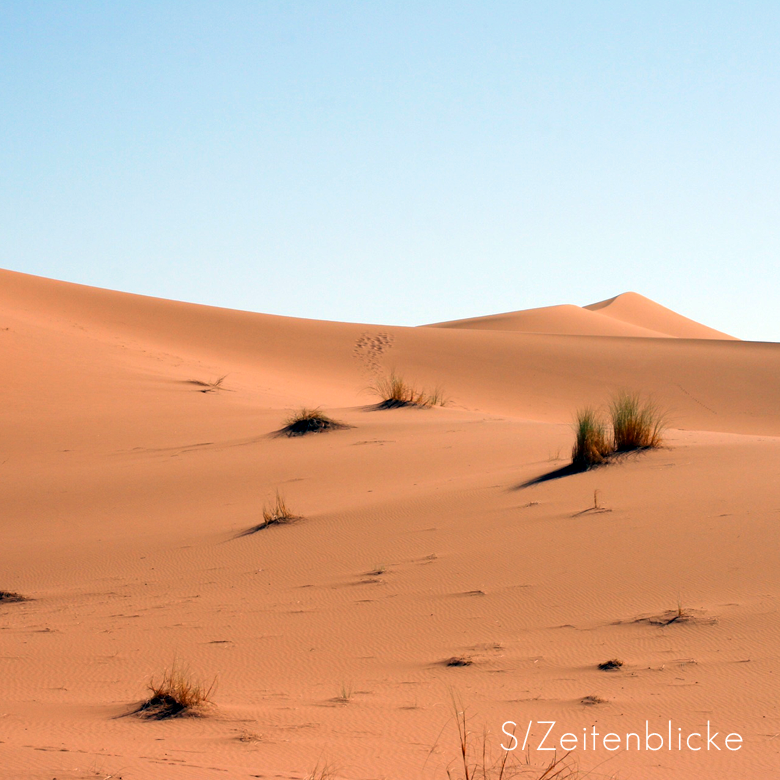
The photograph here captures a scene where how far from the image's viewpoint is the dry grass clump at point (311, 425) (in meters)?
11.2

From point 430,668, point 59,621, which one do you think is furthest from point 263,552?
point 430,668

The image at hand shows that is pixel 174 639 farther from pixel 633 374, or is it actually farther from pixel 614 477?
pixel 633 374

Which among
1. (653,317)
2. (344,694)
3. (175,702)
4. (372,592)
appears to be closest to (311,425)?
(372,592)

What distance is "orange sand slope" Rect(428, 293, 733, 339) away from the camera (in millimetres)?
64312

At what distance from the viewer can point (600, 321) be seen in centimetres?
6844

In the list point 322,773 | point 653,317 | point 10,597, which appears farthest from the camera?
point 653,317

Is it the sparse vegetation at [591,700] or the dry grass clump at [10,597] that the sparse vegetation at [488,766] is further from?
the dry grass clump at [10,597]

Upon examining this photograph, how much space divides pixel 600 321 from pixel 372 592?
65.6 metres

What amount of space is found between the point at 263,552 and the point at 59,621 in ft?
5.30

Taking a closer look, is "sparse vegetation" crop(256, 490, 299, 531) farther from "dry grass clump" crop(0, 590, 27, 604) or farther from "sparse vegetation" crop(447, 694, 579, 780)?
"sparse vegetation" crop(447, 694, 579, 780)

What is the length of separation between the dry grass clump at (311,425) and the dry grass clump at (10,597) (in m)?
5.33

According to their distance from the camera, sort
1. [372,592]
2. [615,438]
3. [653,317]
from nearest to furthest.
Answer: [372,592] → [615,438] → [653,317]

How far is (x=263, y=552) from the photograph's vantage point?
6551 millimetres

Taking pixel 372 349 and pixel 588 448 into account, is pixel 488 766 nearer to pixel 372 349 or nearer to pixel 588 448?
pixel 588 448
